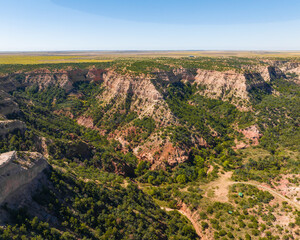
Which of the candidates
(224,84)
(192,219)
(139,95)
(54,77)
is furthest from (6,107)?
(224,84)

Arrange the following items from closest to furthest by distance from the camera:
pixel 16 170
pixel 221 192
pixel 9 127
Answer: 1. pixel 16 170
2. pixel 9 127
3. pixel 221 192

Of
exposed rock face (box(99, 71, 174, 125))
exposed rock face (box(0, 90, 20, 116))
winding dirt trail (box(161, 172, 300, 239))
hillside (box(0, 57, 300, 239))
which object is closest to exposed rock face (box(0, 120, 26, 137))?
hillside (box(0, 57, 300, 239))

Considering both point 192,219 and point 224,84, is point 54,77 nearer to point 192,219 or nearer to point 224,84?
point 224,84

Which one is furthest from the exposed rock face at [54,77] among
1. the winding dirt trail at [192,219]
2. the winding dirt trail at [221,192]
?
the winding dirt trail at [192,219]

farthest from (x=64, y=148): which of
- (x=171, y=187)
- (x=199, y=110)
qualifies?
(x=199, y=110)

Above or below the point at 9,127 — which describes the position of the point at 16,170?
below
